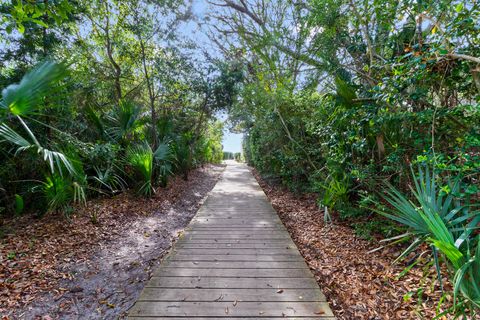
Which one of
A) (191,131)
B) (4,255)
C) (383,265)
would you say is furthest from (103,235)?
(191,131)

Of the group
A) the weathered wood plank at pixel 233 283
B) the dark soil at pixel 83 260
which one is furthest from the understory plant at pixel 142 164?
the weathered wood plank at pixel 233 283

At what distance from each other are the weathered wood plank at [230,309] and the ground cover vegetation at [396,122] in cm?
89

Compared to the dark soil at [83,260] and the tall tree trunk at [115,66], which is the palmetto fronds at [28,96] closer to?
the dark soil at [83,260]

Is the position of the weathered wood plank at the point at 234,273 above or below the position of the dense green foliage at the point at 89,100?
below

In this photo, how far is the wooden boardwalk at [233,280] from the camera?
1.84m

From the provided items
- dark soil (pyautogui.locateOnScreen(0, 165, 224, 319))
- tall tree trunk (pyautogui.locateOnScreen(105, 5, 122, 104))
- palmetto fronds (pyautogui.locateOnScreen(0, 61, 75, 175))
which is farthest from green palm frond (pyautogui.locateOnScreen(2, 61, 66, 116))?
tall tree trunk (pyautogui.locateOnScreen(105, 5, 122, 104))

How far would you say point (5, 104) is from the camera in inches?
92.6

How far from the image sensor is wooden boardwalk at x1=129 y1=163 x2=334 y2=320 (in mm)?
1840

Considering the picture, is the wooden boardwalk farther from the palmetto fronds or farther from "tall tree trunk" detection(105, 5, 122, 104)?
"tall tree trunk" detection(105, 5, 122, 104)

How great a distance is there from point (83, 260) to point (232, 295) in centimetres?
198

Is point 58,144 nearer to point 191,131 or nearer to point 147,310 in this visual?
point 147,310

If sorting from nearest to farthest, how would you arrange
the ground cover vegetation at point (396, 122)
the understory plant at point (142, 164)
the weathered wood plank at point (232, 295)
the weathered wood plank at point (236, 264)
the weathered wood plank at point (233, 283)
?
the ground cover vegetation at point (396, 122) < the weathered wood plank at point (232, 295) < the weathered wood plank at point (233, 283) < the weathered wood plank at point (236, 264) < the understory plant at point (142, 164)

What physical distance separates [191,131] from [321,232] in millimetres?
6981

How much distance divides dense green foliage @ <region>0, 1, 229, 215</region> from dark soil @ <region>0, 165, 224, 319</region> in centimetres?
44
